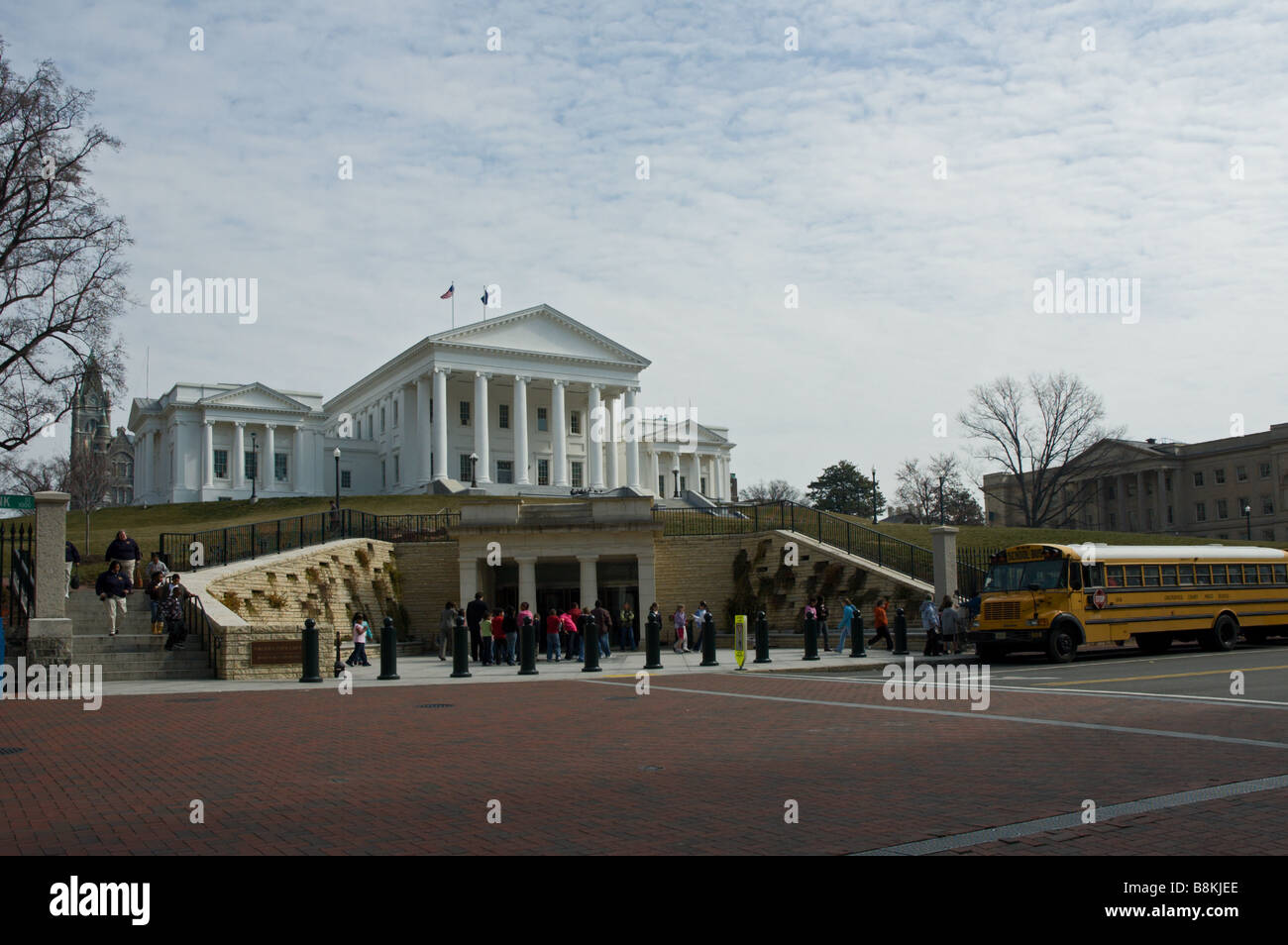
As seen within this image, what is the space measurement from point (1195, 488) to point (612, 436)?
57099 millimetres

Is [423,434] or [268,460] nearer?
[423,434]

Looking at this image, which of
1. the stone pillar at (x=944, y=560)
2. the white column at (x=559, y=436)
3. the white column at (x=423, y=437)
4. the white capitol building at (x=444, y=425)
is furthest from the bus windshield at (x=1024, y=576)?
the white column at (x=423, y=437)

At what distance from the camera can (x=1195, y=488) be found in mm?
101938

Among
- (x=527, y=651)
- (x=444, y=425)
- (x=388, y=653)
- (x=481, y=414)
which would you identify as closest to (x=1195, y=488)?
(x=481, y=414)

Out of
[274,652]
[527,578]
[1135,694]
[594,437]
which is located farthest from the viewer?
[594,437]

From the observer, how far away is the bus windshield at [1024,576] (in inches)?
945

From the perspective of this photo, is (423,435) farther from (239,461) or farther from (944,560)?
(944,560)

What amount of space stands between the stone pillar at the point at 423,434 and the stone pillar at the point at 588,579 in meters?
46.4

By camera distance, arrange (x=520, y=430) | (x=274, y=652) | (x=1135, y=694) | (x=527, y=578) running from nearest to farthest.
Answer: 1. (x=1135, y=694)
2. (x=274, y=652)
3. (x=527, y=578)
4. (x=520, y=430)

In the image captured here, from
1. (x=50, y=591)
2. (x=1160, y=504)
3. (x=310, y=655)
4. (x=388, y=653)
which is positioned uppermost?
(x=1160, y=504)
